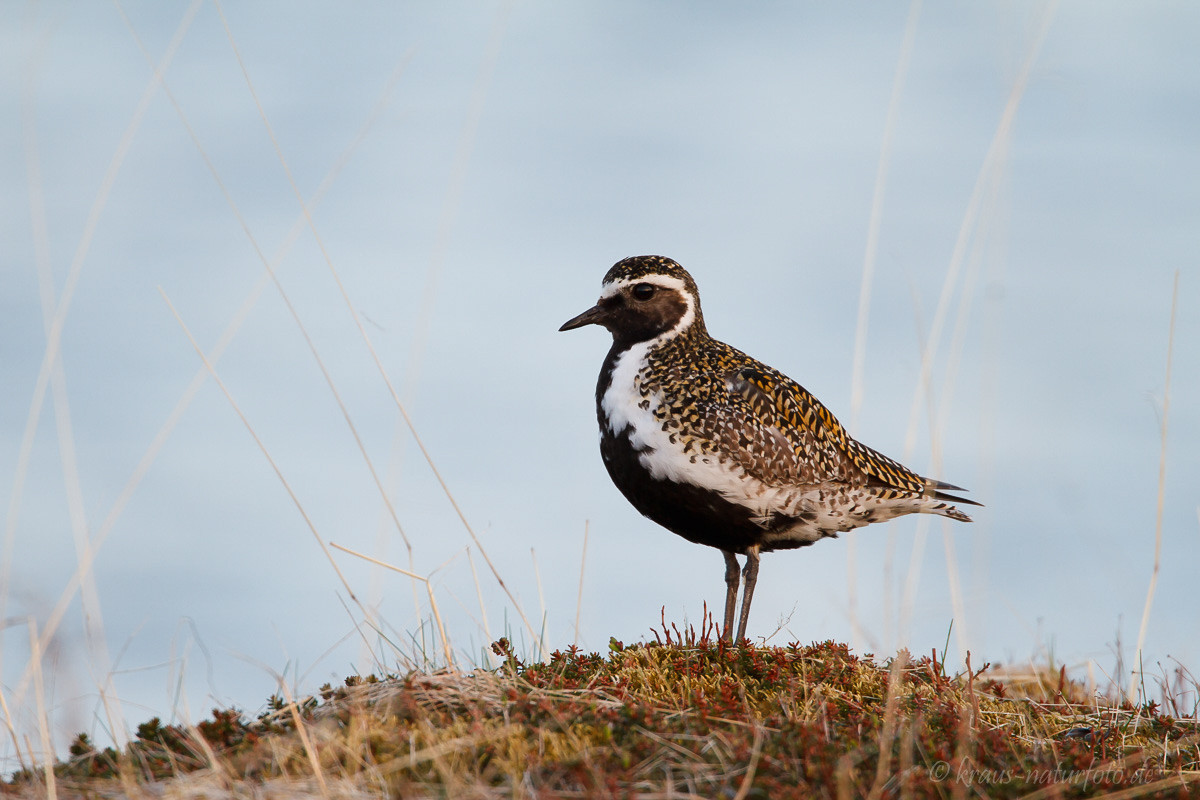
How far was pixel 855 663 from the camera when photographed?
6.27 m

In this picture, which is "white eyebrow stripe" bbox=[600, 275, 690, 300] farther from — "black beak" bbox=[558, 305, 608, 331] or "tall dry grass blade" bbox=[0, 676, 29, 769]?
"tall dry grass blade" bbox=[0, 676, 29, 769]

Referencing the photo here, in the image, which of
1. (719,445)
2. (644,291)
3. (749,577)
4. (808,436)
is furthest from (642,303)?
(749,577)

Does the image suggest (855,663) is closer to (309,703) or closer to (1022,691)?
(1022,691)

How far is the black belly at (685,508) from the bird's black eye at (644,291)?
988mm

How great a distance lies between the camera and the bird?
6.74 metres

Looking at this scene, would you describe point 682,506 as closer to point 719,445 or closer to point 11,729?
point 719,445

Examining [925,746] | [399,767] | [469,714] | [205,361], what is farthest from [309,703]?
[925,746]

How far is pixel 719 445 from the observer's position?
6.70 m

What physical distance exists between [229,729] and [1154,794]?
3952 millimetres

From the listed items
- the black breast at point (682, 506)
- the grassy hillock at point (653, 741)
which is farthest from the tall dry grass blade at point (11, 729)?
the black breast at point (682, 506)

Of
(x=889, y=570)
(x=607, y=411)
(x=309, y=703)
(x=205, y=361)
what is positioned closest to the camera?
(x=309, y=703)

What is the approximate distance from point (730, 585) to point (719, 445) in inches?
44.8

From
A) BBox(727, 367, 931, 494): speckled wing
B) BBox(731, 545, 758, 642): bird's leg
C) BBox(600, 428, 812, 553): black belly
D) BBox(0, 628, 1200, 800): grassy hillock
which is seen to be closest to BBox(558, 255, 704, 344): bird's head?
BBox(727, 367, 931, 494): speckled wing

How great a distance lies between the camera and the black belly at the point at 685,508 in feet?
22.2
